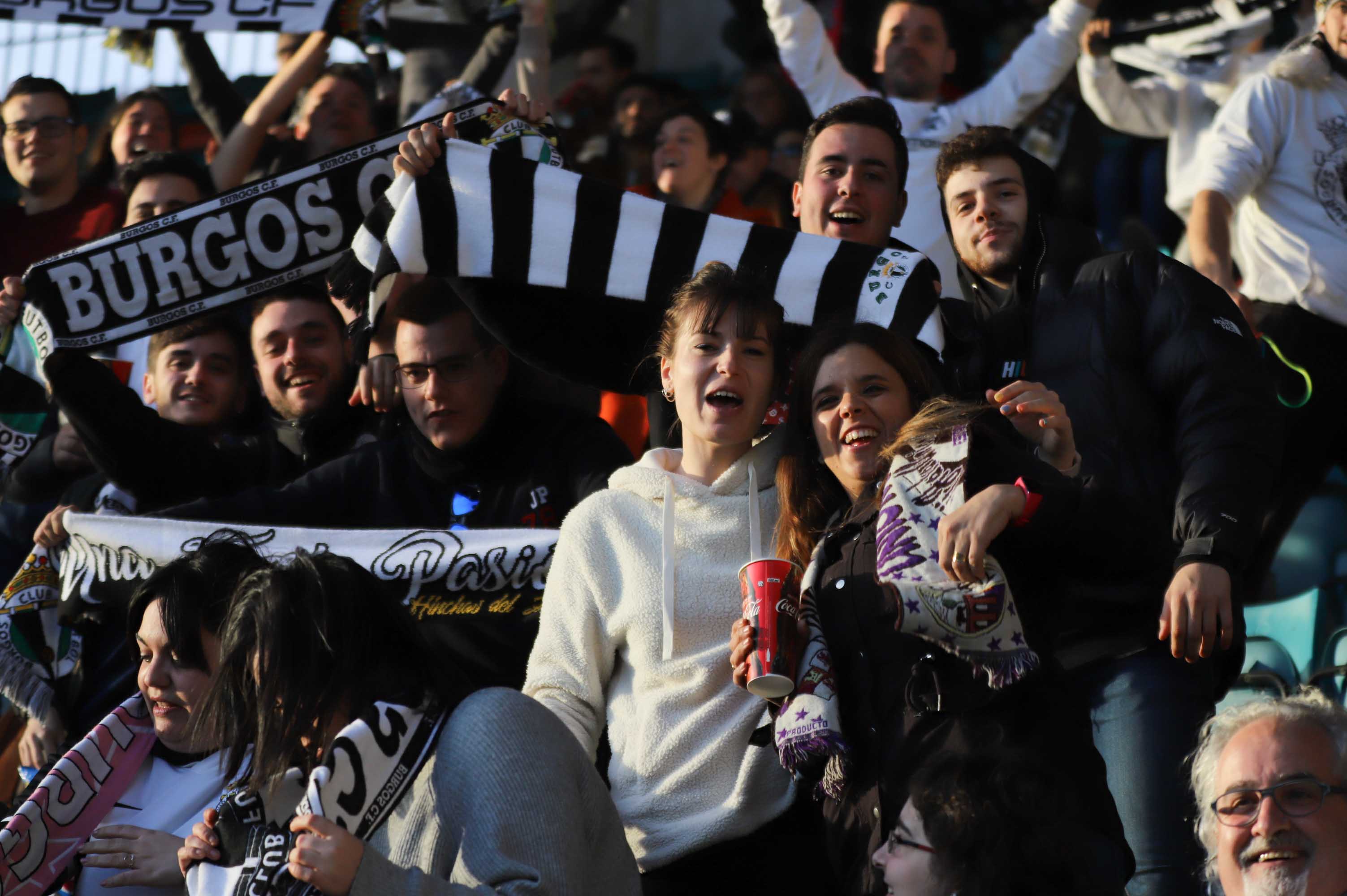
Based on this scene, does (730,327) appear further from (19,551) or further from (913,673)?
(19,551)

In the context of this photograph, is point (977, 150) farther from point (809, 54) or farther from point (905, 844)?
point (809, 54)

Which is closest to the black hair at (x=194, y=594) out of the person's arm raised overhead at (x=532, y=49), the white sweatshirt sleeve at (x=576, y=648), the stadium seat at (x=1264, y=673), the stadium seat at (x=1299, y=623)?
the white sweatshirt sleeve at (x=576, y=648)

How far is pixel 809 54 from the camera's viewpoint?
275 inches

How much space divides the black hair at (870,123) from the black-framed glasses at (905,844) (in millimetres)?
2385

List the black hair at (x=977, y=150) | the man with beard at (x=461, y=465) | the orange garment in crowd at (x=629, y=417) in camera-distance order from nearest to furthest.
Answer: the black hair at (x=977, y=150), the man with beard at (x=461, y=465), the orange garment in crowd at (x=629, y=417)

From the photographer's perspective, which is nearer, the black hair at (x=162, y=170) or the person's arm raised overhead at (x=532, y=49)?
the black hair at (x=162, y=170)

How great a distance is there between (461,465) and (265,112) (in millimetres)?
3508

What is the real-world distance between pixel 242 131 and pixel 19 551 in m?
2.45

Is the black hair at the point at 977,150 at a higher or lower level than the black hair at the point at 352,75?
lower

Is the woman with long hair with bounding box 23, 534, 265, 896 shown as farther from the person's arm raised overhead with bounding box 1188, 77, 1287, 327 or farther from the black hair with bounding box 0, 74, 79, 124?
the black hair with bounding box 0, 74, 79, 124

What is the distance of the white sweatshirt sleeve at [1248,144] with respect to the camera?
5.34 metres

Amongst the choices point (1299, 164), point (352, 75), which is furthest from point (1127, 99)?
point (352, 75)

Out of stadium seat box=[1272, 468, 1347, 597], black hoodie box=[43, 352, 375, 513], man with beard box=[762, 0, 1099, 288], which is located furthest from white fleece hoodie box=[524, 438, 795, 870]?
man with beard box=[762, 0, 1099, 288]

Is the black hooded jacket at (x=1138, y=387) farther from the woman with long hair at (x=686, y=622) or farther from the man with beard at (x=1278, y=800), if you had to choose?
the woman with long hair at (x=686, y=622)
